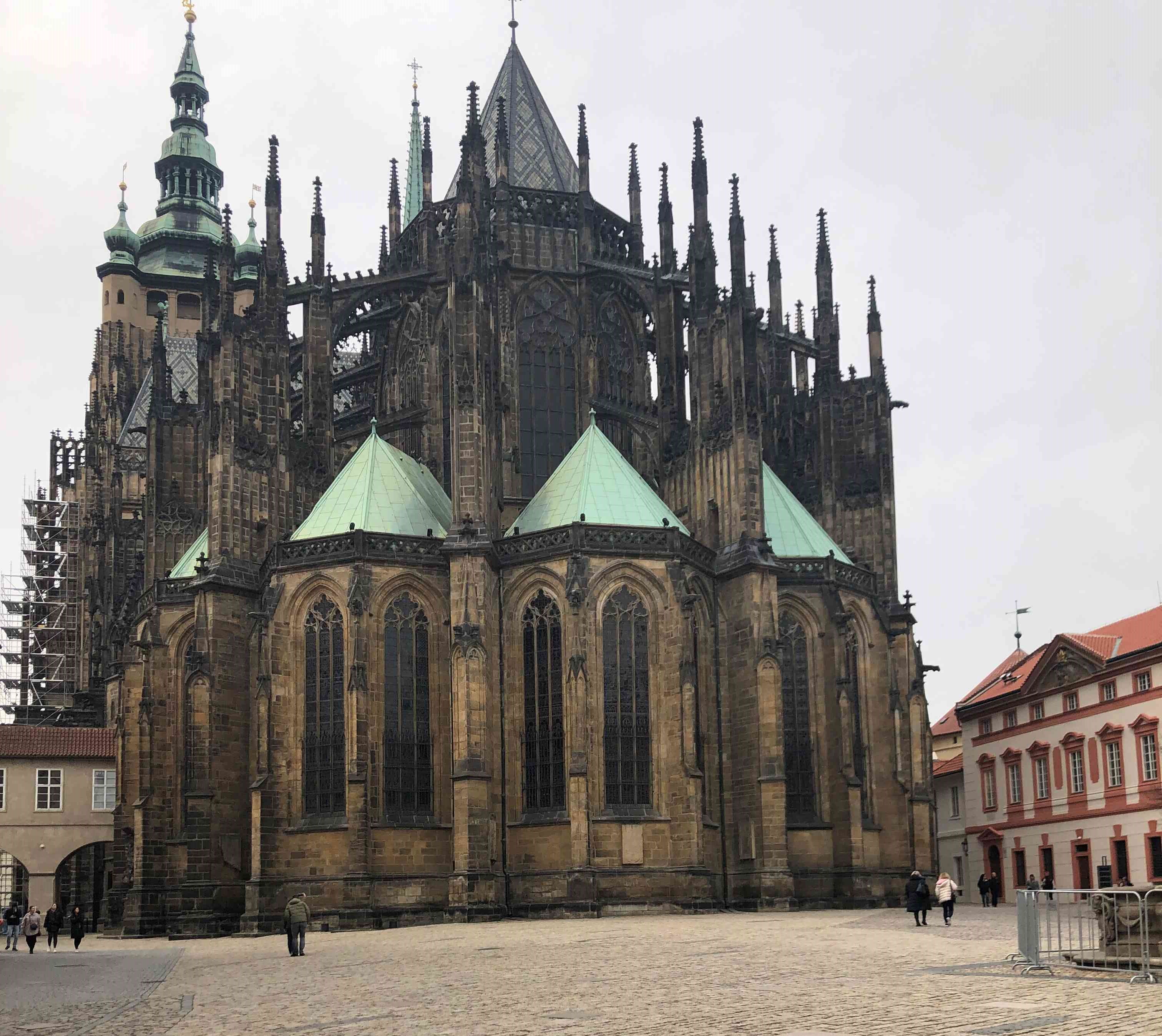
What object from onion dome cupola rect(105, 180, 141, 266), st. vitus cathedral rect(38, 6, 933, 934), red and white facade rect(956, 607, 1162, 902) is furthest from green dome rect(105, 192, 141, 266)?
red and white facade rect(956, 607, 1162, 902)

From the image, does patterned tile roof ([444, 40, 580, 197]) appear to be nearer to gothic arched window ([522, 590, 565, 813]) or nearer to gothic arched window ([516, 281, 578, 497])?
gothic arched window ([516, 281, 578, 497])

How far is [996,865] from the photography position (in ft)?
219

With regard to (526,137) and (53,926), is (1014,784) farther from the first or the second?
(53,926)

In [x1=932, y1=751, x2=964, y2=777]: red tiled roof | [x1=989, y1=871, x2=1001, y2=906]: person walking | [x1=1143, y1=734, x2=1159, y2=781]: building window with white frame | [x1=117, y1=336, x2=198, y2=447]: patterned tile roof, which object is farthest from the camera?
[x1=117, y1=336, x2=198, y2=447]: patterned tile roof

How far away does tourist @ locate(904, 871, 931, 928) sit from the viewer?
36.6 m

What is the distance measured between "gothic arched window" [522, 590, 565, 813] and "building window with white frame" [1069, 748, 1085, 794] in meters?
23.9

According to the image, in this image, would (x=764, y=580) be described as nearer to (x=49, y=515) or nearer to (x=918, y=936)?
(x=918, y=936)

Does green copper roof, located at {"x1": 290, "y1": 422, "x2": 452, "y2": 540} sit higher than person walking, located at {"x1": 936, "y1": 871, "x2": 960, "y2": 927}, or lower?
higher

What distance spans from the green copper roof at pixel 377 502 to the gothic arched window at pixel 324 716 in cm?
278

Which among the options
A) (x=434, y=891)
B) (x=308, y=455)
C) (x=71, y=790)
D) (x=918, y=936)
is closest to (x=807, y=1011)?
(x=918, y=936)

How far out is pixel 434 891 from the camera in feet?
151


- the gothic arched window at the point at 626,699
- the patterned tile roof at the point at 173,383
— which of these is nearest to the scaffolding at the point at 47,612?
the patterned tile roof at the point at 173,383

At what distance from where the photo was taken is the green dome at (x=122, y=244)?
10369cm

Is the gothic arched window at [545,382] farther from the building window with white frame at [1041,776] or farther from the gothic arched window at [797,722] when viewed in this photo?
the building window with white frame at [1041,776]
